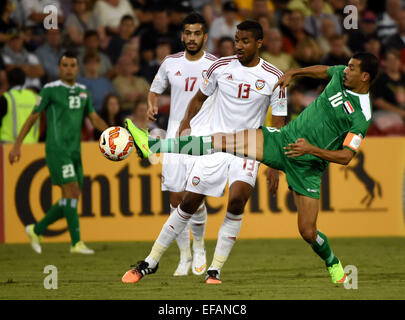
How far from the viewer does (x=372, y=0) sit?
1642cm

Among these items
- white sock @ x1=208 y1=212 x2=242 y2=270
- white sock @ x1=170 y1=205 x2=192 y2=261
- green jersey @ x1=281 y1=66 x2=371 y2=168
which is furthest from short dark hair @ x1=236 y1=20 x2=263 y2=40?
white sock @ x1=170 y1=205 x2=192 y2=261

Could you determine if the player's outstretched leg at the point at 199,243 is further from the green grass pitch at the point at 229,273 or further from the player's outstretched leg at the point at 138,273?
the player's outstretched leg at the point at 138,273

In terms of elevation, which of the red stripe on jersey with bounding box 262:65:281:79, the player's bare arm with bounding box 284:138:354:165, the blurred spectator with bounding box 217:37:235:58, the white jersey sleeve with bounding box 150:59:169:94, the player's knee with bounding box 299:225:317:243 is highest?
the blurred spectator with bounding box 217:37:235:58

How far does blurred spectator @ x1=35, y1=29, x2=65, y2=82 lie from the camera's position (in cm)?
1402

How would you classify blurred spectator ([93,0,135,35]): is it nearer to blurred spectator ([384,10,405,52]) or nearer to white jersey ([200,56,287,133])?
blurred spectator ([384,10,405,52])

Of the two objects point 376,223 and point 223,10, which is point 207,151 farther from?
point 223,10

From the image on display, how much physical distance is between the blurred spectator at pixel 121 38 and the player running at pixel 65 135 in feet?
11.7

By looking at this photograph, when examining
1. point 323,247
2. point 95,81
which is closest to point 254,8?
point 95,81

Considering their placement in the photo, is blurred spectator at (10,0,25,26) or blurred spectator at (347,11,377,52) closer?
blurred spectator at (10,0,25,26)

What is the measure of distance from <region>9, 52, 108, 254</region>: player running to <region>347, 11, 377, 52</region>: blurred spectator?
5.83 metres

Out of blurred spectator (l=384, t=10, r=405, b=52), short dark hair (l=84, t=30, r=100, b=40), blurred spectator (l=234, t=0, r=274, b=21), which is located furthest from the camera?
blurred spectator (l=384, t=10, r=405, b=52)

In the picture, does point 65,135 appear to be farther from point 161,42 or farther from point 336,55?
point 336,55

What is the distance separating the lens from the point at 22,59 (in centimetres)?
1395

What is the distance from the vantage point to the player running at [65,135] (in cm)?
1098
